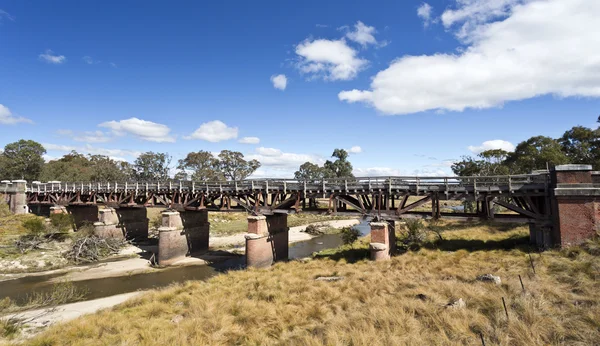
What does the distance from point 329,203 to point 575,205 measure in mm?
13793

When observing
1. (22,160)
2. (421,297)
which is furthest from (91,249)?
(22,160)

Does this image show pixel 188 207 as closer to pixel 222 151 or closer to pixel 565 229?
pixel 565 229

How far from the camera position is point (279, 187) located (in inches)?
946

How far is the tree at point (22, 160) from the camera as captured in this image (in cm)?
6281

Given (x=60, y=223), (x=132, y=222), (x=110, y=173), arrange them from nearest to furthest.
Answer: (x=60, y=223)
(x=132, y=222)
(x=110, y=173)

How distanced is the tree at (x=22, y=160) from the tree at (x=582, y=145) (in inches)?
3914

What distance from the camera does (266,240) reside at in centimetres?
2434

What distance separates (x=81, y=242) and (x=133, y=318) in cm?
2299

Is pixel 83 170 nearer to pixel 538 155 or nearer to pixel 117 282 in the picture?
pixel 117 282

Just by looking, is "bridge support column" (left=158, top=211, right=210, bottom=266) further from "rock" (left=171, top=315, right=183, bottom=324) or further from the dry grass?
"rock" (left=171, top=315, right=183, bottom=324)

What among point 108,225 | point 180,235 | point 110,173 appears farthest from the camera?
point 110,173

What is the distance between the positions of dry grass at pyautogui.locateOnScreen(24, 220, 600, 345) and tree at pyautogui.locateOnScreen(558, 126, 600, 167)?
3532 centimetres

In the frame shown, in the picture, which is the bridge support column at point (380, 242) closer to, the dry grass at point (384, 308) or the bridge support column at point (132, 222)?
the dry grass at point (384, 308)

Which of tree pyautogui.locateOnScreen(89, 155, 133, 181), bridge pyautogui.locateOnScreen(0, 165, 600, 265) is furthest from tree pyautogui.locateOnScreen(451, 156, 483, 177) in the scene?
tree pyautogui.locateOnScreen(89, 155, 133, 181)
